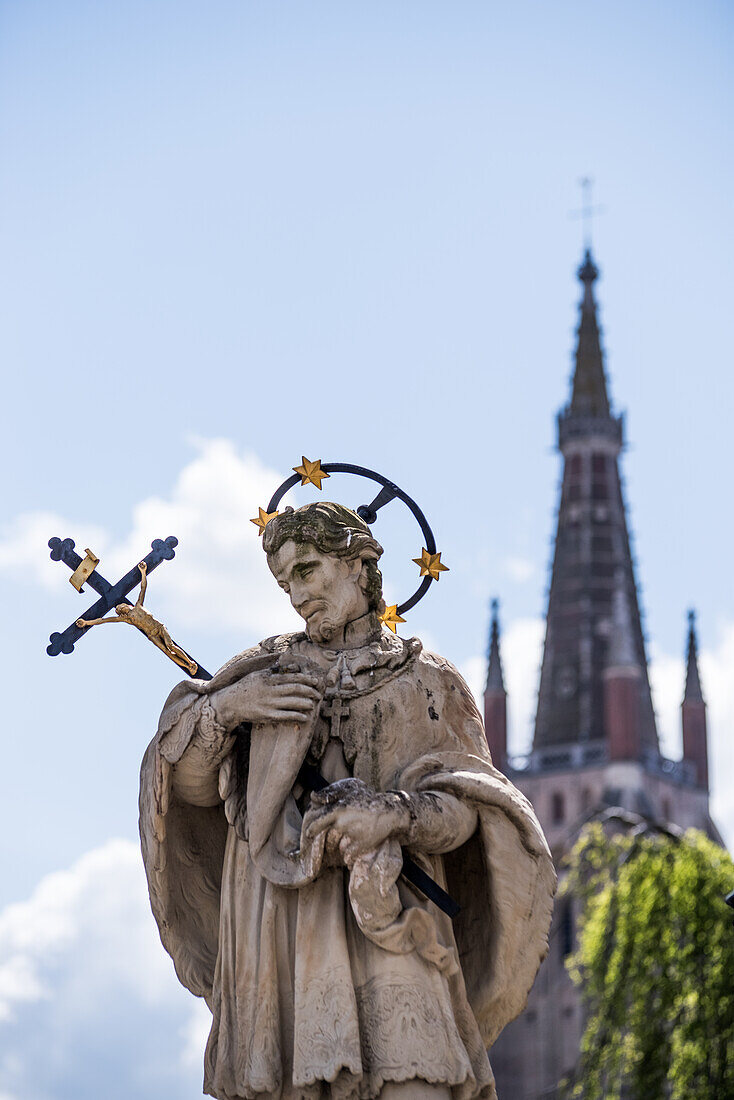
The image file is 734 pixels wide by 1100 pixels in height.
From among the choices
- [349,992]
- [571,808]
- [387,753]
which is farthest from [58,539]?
[571,808]

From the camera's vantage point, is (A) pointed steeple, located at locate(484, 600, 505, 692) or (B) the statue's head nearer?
(B) the statue's head

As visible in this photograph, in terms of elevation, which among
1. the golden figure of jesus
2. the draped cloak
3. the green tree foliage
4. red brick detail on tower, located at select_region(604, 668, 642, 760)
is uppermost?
red brick detail on tower, located at select_region(604, 668, 642, 760)

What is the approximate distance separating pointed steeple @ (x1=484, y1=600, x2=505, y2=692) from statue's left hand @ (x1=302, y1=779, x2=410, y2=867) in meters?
111

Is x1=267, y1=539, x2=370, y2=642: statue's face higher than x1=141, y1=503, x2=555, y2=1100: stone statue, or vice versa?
x1=267, y1=539, x2=370, y2=642: statue's face

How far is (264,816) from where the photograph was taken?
9953 mm

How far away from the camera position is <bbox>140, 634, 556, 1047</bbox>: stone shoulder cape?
10.1m

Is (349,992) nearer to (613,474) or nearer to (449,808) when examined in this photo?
(449,808)

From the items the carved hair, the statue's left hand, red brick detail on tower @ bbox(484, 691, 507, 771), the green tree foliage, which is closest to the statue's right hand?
the statue's left hand

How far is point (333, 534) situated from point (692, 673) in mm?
110641

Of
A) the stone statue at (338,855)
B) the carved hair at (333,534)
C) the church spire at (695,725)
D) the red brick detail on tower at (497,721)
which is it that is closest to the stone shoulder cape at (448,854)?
the stone statue at (338,855)

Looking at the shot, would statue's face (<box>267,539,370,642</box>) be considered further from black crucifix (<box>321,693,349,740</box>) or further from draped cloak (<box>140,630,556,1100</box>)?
black crucifix (<box>321,693,349,740</box>)

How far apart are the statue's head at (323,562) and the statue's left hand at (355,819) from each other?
3.01 feet

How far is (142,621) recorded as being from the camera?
1041 centimetres

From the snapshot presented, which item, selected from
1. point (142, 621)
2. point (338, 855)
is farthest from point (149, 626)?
point (338, 855)
